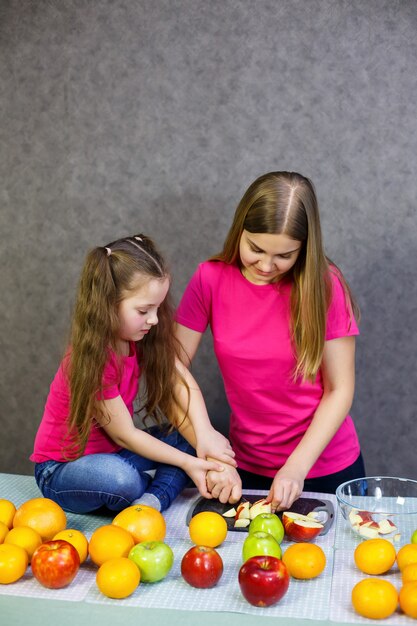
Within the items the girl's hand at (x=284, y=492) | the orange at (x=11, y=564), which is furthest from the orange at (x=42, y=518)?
the girl's hand at (x=284, y=492)

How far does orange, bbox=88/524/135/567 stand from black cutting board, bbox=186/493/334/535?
0.27 m

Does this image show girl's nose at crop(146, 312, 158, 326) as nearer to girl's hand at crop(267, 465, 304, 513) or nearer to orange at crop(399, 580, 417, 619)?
girl's hand at crop(267, 465, 304, 513)

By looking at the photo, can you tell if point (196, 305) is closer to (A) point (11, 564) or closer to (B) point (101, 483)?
(B) point (101, 483)

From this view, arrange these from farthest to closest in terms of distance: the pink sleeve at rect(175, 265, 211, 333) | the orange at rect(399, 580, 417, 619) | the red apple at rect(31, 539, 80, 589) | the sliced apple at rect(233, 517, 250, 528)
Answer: the pink sleeve at rect(175, 265, 211, 333) → the sliced apple at rect(233, 517, 250, 528) → the red apple at rect(31, 539, 80, 589) → the orange at rect(399, 580, 417, 619)

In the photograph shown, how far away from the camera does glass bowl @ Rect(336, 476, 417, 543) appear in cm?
149

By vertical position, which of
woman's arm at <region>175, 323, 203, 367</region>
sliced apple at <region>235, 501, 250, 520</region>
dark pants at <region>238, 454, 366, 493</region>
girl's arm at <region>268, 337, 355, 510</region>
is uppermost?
woman's arm at <region>175, 323, 203, 367</region>

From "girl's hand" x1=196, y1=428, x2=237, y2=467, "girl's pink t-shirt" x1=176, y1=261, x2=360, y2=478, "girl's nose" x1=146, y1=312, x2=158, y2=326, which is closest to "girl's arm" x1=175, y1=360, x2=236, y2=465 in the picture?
"girl's hand" x1=196, y1=428, x2=237, y2=467

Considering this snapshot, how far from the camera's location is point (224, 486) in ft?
5.75

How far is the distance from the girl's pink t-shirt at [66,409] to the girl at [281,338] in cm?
20

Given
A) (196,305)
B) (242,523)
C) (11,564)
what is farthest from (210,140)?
(11,564)

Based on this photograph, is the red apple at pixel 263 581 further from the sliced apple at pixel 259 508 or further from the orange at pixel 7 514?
the orange at pixel 7 514

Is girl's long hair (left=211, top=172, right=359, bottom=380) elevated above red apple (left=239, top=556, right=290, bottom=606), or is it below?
above

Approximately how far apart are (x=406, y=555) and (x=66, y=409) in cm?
84

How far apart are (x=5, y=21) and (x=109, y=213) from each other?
660 mm
